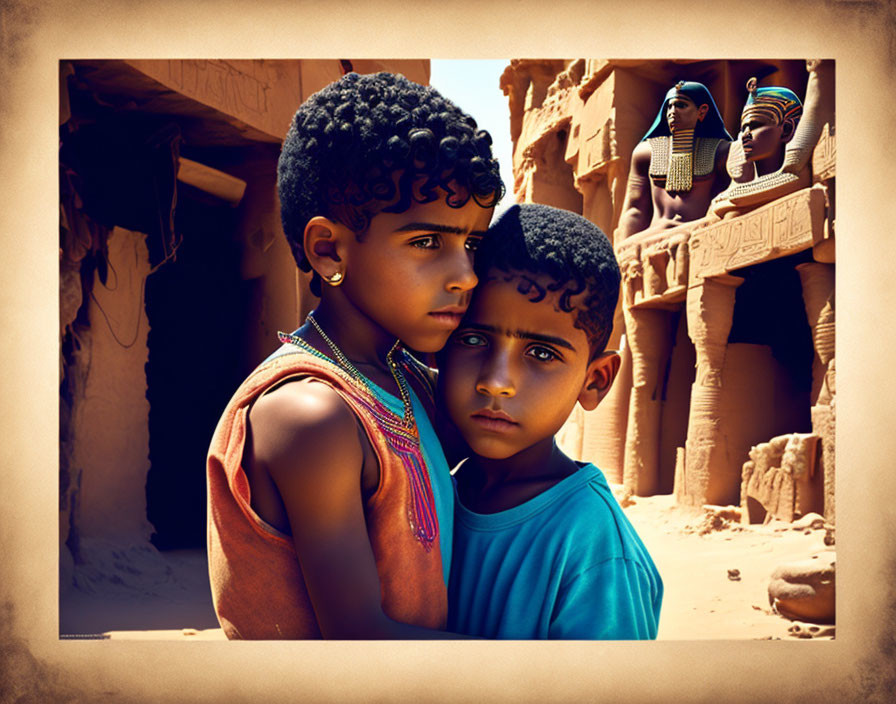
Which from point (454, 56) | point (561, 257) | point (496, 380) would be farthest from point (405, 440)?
point (454, 56)

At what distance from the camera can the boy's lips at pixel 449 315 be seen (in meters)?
1.74

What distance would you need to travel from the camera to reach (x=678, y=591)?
24.3 feet

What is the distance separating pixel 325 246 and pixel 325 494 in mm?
516

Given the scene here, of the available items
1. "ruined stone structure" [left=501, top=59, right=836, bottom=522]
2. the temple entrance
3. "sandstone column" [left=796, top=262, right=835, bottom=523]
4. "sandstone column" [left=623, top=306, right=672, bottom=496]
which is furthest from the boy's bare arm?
"sandstone column" [left=623, top=306, right=672, bottom=496]

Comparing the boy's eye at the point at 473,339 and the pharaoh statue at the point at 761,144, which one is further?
the pharaoh statue at the point at 761,144

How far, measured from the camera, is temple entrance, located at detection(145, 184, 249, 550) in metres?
6.12

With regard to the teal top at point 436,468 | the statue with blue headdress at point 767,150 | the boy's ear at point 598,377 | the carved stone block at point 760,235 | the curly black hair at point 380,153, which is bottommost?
the teal top at point 436,468

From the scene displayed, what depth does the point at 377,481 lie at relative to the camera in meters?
1.66

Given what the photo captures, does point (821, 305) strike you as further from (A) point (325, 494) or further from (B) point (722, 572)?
(A) point (325, 494)

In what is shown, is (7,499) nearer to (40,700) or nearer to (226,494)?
(40,700)

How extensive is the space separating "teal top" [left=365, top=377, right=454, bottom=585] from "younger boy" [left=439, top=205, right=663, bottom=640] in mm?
69

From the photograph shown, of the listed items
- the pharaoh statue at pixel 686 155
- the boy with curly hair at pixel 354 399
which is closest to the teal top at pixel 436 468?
the boy with curly hair at pixel 354 399

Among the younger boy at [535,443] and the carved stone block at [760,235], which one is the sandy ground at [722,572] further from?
the younger boy at [535,443]

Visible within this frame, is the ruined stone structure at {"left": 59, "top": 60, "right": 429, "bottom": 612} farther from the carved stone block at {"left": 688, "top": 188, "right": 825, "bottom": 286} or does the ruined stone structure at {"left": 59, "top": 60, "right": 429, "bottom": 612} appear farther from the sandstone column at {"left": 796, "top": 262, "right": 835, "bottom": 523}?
the sandstone column at {"left": 796, "top": 262, "right": 835, "bottom": 523}
